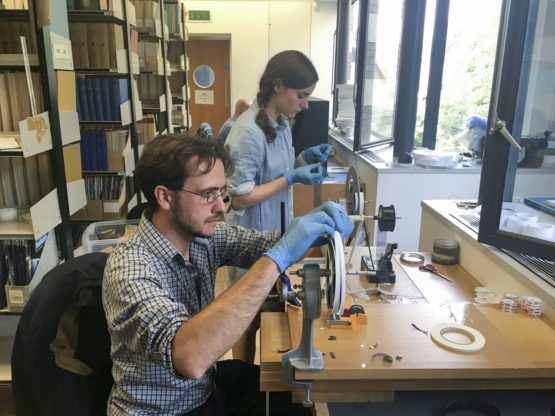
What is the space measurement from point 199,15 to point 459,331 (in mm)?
5926

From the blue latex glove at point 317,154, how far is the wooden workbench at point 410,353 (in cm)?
107

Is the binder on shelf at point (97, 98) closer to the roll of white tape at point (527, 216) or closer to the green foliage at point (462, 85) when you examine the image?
the green foliage at point (462, 85)

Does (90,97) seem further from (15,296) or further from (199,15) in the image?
(199,15)

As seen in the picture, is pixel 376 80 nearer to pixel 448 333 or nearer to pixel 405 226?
pixel 405 226

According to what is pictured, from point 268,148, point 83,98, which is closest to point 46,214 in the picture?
point 268,148

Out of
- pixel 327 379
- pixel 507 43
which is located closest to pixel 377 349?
pixel 327 379

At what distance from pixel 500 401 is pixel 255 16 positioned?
19.2 ft

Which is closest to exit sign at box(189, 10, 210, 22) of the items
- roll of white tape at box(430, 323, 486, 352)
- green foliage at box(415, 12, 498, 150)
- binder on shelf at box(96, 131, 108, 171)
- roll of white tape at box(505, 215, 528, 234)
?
binder on shelf at box(96, 131, 108, 171)

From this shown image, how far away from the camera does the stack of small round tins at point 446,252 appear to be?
5.74ft

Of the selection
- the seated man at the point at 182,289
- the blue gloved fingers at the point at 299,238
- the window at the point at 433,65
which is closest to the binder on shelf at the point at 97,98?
the window at the point at 433,65

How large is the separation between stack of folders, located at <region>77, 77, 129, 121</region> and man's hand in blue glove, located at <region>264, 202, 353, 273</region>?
2.13 meters

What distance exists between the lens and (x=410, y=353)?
42.6 inches

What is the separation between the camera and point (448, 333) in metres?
1.18

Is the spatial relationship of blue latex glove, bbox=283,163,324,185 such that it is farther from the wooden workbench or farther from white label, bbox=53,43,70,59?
white label, bbox=53,43,70,59
